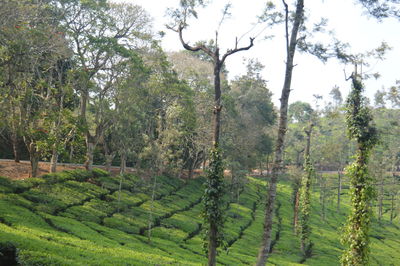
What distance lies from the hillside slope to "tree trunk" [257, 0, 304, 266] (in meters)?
3.01

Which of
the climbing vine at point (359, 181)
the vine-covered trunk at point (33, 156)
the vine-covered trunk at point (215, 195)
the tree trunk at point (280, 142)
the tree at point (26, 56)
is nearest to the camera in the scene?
the tree trunk at point (280, 142)

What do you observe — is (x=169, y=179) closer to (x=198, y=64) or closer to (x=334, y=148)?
(x=198, y=64)

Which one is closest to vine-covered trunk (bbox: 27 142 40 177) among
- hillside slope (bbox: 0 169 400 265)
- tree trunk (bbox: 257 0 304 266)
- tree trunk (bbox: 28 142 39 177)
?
tree trunk (bbox: 28 142 39 177)

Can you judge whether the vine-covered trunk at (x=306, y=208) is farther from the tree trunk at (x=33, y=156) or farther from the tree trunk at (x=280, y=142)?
the tree trunk at (x=33, y=156)

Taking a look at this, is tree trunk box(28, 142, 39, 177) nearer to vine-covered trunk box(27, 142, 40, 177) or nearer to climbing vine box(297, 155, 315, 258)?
vine-covered trunk box(27, 142, 40, 177)

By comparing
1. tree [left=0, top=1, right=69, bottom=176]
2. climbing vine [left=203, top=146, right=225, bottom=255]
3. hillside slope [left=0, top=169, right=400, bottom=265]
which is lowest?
hillside slope [left=0, top=169, right=400, bottom=265]

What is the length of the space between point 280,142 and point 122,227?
1632 cm

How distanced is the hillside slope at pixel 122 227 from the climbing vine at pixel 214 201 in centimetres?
72

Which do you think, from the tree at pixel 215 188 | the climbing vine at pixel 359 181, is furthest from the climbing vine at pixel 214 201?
the climbing vine at pixel 359 181

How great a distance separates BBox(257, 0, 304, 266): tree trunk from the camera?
1551 cm

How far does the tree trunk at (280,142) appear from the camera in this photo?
50.9 ft

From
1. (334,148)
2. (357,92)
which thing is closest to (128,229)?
(357,92)

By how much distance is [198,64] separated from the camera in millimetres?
52812

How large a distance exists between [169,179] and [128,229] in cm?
2095
